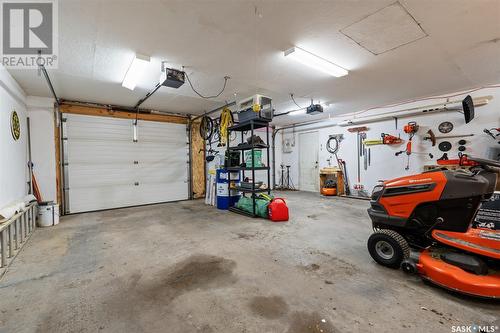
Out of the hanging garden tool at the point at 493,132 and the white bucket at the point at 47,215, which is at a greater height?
the hanging garden tool at the point at 493,132

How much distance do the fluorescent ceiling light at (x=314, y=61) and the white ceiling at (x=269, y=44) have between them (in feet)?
0.32

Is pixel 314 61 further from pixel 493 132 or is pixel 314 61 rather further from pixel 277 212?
pixel 493 132

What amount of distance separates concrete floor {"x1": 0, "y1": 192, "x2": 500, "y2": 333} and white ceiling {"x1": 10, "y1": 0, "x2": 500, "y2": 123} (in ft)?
9.21

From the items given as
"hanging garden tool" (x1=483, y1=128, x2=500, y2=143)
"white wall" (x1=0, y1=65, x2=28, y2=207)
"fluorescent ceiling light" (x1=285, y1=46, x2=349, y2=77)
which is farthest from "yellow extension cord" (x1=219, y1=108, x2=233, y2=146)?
"hanging garden tool" (x1=483, y1=128, x2=500, y2=143)

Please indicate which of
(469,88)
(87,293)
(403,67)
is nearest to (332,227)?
(403,67)

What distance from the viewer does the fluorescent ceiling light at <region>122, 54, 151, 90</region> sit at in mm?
3246

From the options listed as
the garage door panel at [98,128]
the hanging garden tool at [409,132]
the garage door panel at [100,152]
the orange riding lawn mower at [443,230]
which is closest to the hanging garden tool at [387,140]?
the hanging garden tool at [409,132]

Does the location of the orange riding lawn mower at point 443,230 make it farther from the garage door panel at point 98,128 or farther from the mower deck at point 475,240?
the garage door panel at point 98,128

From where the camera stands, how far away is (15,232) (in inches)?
127

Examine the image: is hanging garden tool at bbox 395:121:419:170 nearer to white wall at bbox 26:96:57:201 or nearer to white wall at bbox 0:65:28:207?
white wall at bbox 0:65:28:207

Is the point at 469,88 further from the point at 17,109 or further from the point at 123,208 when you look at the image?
the point at 17,109

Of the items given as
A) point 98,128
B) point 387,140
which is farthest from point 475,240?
point 98,128

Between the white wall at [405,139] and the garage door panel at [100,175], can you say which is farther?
the garage door panel at [100,175]

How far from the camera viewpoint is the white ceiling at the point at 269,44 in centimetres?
233
